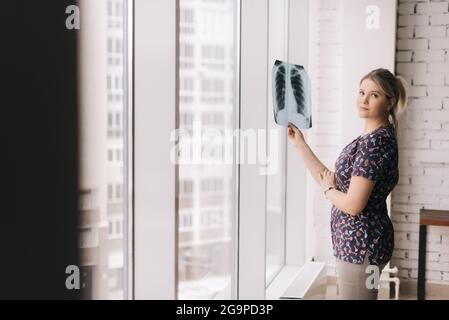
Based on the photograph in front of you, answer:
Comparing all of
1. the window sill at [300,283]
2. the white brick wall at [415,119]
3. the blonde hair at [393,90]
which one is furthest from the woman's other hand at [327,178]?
the window sill at [300,283]

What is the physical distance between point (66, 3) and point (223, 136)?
64 centimetres

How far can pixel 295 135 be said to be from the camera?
1.67 metres

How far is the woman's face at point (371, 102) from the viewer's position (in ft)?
4.97

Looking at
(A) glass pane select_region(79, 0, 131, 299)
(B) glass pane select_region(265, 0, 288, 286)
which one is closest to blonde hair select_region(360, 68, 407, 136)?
(B) glass pane select_region(265, 0, 288, 286)

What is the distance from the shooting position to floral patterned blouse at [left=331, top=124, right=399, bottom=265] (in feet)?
4.69

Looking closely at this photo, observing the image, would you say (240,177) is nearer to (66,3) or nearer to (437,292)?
(437,292)

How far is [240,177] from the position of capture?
1889mm

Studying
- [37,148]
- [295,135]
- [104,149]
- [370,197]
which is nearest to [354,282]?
[370,197]

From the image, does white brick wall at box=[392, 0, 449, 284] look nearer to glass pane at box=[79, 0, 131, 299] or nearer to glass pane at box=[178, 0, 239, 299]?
glass pane at box=[178, 0, 239, 299]

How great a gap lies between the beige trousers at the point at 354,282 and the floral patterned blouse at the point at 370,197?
2cm

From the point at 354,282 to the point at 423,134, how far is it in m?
0.60

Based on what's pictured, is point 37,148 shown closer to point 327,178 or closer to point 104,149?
point 104,149

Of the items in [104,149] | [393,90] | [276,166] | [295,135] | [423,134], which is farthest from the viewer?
[276,166]
